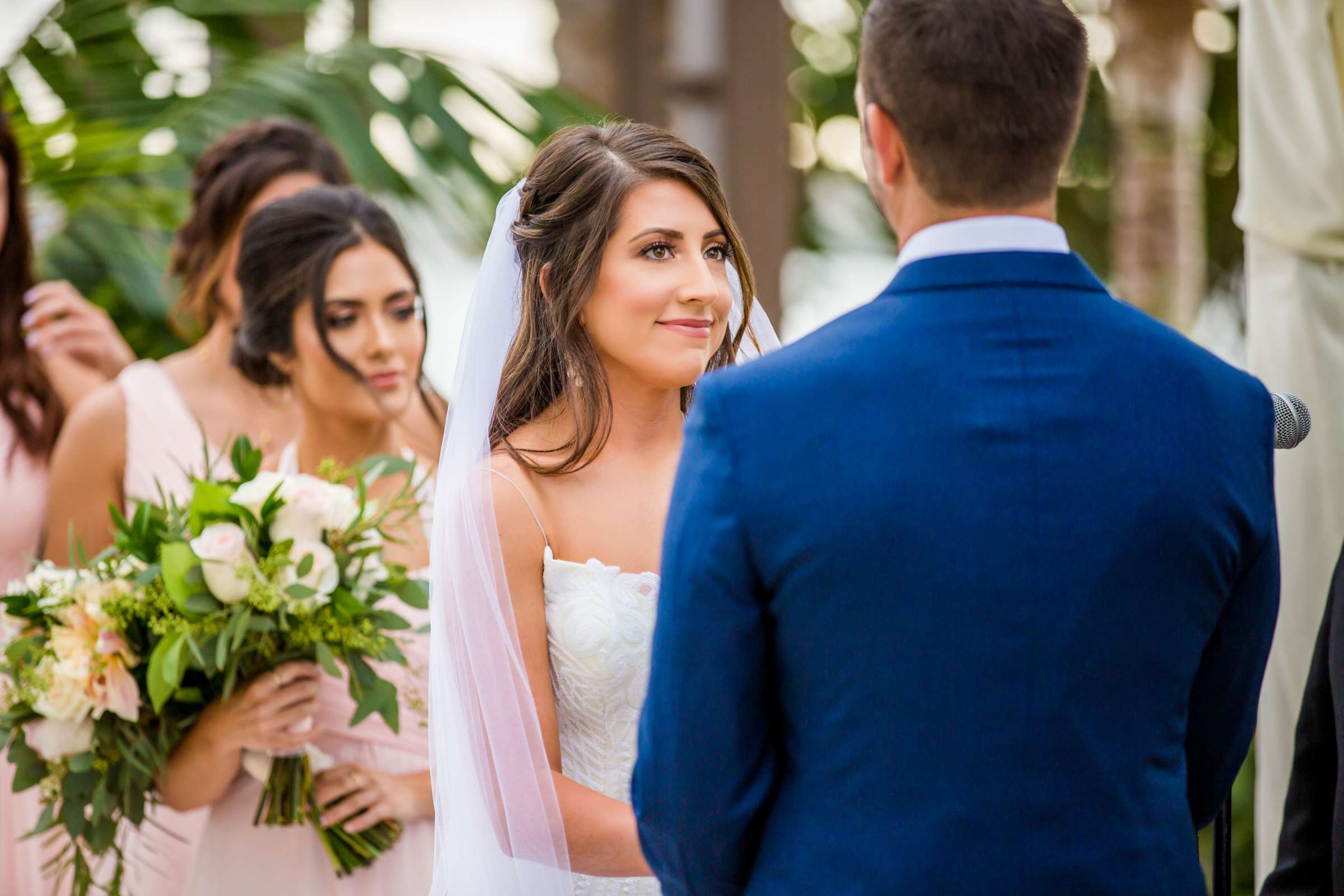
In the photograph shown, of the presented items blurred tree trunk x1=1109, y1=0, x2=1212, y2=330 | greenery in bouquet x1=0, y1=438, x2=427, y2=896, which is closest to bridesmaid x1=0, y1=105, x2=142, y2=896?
greenery in bouquet x1=0, y1=438, x2=427, y2=896

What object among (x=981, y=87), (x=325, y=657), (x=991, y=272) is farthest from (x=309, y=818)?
(x=981, y=87)

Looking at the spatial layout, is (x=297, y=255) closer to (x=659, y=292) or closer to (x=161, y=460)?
(x=161, y=460)

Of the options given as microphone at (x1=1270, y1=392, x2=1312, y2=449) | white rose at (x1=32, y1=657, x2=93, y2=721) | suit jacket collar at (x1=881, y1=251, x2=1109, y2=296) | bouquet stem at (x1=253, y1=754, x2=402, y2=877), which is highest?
suit jacket collar at (x1=881, y1=251, x2=1109, y2=296)

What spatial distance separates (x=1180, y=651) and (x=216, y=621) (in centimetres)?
192

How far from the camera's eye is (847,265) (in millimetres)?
11406

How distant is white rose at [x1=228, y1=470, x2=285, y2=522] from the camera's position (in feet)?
9.39

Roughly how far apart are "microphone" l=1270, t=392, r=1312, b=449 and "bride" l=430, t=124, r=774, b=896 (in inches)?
38.3

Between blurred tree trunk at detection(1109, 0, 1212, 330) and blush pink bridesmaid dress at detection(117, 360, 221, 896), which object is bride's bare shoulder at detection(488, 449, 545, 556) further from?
blurred tree trunk at detection(1109, 0, 1212, 330)

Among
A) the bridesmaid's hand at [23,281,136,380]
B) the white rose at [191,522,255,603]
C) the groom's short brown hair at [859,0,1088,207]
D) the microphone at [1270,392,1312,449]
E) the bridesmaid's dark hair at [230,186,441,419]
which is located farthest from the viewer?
the bridesmaid's hand at [23,281,136,380]

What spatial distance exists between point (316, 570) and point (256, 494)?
0.22 metres

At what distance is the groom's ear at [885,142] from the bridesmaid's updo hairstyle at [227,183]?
292 centimetres

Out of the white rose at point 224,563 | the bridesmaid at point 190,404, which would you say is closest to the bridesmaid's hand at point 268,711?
the white rose at point 224,563

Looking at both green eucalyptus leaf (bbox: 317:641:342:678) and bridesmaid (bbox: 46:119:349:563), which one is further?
bridesmaid (bbox: 46:119:349:563)

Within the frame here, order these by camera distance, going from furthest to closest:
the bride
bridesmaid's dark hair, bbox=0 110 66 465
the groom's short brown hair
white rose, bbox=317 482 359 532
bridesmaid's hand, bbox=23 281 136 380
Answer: bridesmaid's hand, bbox=23 281 136 380, bridesmaid's dark hair, bbox=0 110 66 465, white rose, bbox=317 482 359 532, the bride, the groom's short brown hair
